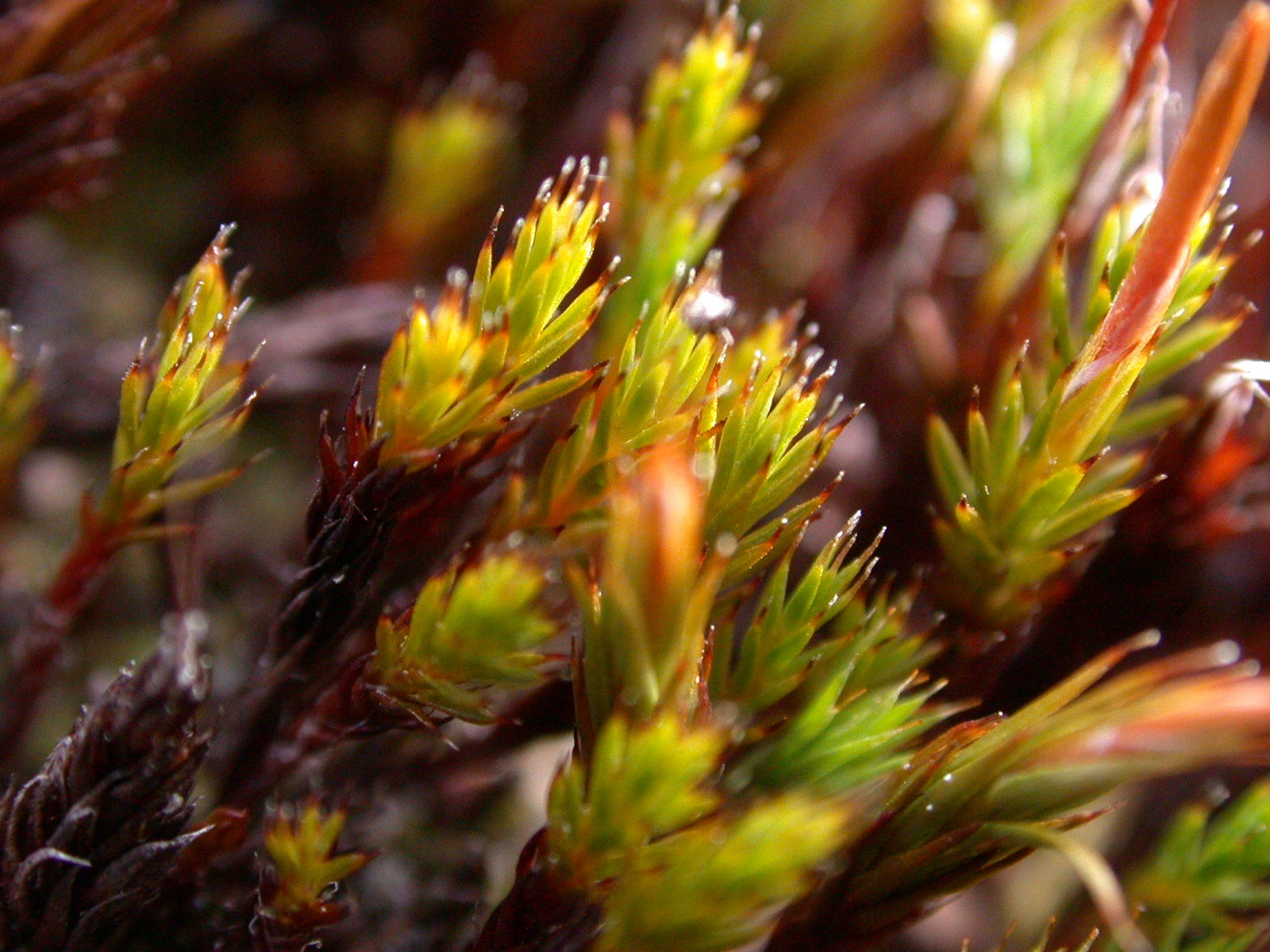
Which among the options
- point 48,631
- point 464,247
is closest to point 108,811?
point 48,631

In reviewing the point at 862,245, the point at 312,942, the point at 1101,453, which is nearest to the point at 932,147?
the point at 862,245

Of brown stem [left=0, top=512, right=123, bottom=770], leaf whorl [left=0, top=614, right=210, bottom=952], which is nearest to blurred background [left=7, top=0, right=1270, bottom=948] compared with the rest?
brown stem [left=0, top=512, right=123, bottom=770]

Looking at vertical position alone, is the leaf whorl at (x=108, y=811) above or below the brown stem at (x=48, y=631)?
below

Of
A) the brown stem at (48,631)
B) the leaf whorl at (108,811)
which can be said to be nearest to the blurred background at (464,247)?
the brown stem at (48,631)

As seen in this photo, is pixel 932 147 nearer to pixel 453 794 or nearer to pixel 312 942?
pixel 453 794

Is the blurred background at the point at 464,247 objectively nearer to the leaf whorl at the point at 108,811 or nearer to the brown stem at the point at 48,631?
the brown stem at the point at 48,631

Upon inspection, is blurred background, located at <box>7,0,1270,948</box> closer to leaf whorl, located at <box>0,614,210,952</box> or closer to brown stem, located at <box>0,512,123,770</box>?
brown stem, located at <box>0,512,123,770</box>
